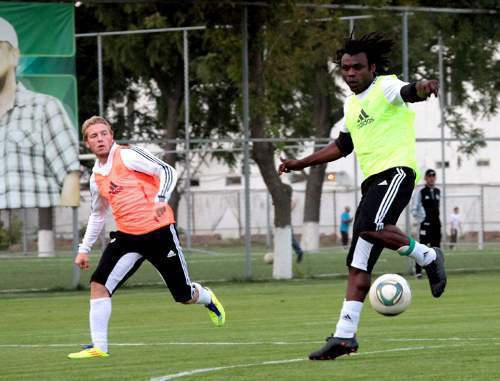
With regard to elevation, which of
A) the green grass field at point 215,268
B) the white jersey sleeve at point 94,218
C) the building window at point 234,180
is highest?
the white jersey sleeve at point 94,218

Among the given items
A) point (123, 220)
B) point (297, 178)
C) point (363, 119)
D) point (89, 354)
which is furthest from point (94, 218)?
point (297, 178)

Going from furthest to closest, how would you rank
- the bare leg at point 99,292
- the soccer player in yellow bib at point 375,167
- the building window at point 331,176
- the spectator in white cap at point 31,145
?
1. the building window at point 331,176
2. the spectator in white cap at point 31,145
3. the bare leg at point 99,292
4. the soccer player in yellow bib at point 375,167

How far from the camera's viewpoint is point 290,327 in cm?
1527

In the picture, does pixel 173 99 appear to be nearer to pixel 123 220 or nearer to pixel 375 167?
pixel 123 220

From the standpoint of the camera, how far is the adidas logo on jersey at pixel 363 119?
11.4 meters

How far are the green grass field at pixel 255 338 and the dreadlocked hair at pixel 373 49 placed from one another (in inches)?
90.0

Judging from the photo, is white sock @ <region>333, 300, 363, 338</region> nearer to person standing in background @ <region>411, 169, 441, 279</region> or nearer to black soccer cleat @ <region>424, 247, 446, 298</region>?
black soccer cleat @ <region>424, 247, 446, 298</region>

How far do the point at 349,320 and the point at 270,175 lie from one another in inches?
623

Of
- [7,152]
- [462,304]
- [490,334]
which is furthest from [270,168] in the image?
[490,334]

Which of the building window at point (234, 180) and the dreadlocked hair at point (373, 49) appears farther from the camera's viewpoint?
the building window at point (234, 180)

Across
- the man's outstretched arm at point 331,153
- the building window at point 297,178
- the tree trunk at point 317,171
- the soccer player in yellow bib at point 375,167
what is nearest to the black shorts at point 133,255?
the man's outstretched arm at point 331,153

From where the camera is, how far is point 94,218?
12.7m

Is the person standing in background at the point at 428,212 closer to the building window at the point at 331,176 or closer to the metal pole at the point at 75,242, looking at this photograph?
the metal pole at the point at 75,242

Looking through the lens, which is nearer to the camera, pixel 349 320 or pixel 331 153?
pixel 349 320
